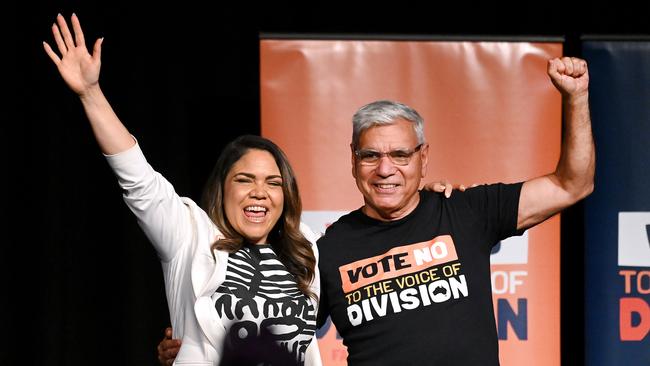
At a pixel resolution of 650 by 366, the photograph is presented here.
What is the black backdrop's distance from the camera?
157 inches

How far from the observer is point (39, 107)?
3988 millimetres

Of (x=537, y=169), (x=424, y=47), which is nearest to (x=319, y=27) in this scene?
(x=424, y=47)

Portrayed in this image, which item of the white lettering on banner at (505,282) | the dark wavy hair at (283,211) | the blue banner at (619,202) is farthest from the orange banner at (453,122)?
the dark wavy hair at (283,211)

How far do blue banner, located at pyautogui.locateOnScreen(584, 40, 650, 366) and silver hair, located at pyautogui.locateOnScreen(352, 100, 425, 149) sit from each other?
4.02 feet

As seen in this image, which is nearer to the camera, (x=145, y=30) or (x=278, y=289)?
(x=278, y=289)

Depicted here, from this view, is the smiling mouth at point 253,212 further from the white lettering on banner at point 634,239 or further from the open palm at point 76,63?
the white lettering on banner at point 634,239

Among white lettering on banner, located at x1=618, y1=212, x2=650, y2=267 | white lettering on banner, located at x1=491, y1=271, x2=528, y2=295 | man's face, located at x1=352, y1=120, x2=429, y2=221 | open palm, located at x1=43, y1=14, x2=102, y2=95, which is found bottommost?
white lettering on banner, located at x1=491, y1=271, x2=528, y2=295

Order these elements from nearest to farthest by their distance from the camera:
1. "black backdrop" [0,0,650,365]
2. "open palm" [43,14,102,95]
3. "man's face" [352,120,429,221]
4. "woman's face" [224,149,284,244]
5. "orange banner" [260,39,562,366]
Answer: "open palm" [43,14,102,95], "woman's face" [224,149,284,244], "man's face" [352,120,429,221], "orange banner" [260,39,562,366], "black backdrop" [0,0,650,365]

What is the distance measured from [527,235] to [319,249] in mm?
1224

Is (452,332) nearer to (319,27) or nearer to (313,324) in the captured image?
(313,324)

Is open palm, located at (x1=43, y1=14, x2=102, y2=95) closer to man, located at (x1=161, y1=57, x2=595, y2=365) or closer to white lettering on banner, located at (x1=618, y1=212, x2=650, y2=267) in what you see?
man, located at (x1=161, y1=57, x2=595, y2=365)

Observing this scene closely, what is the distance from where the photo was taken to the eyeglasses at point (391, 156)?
103 inches

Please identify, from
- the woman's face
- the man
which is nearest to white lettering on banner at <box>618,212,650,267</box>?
the man

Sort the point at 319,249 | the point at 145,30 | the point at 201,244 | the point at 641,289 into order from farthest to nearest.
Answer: the point at 145,30 < the point at 641,289 < the point at 319,249 < the point at 201,244
